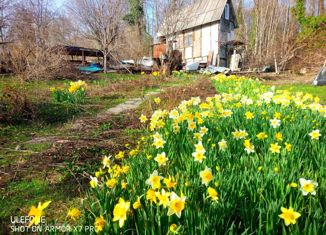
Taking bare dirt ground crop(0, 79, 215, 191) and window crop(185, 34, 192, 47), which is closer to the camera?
bare dirt ground crop(0, 79, 215, 191)

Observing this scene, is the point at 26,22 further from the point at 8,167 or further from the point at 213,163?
the point at 213,163

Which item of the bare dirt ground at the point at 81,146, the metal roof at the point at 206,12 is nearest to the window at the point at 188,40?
the metal roof at the point at 206,12

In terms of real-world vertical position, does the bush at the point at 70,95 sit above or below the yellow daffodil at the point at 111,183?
Result: above

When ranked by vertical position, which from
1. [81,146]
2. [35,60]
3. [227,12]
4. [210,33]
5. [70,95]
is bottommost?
[81,146]

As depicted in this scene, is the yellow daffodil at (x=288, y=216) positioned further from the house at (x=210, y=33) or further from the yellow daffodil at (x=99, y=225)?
the house at (x=210, y=33)

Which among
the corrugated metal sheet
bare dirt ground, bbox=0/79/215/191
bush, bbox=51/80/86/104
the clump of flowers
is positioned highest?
the corrugated metal sheet

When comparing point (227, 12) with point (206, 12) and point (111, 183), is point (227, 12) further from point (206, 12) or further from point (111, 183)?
point (111, 183)

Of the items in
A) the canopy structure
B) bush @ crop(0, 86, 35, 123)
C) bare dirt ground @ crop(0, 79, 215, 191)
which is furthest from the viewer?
the canopy structure

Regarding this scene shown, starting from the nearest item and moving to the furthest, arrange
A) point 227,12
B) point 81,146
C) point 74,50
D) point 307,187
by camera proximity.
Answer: point 307,187
point 81,146
point 74,50
point 227,12

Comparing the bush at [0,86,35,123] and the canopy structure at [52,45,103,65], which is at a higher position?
the canopy structure at [52,45,103,65]

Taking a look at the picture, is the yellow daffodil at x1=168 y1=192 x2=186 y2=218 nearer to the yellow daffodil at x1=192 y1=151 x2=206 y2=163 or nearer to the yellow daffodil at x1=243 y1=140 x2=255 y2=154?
the yellow daffodil at x1=192 y1=151 x2=206 y2=163

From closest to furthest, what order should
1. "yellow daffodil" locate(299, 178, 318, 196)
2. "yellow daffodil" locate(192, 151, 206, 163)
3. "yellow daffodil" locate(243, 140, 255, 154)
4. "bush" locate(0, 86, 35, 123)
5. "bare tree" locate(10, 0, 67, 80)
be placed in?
"yellow daffodil" locate(299, 178, 318, 196)
"yellow daffodil" locate(192, 151, 206, 163)
"yellow daffodil" locate(243, 140, 255, 154)
"bush" locate(0, 86, 35, 123)
"bare tree" locate(10, 0, 67, 80)

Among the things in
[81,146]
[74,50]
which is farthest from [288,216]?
[74,50]

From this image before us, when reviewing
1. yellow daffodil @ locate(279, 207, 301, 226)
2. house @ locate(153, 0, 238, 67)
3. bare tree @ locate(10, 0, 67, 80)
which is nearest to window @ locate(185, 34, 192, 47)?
house @ locate(153, 0, 238, 67)
